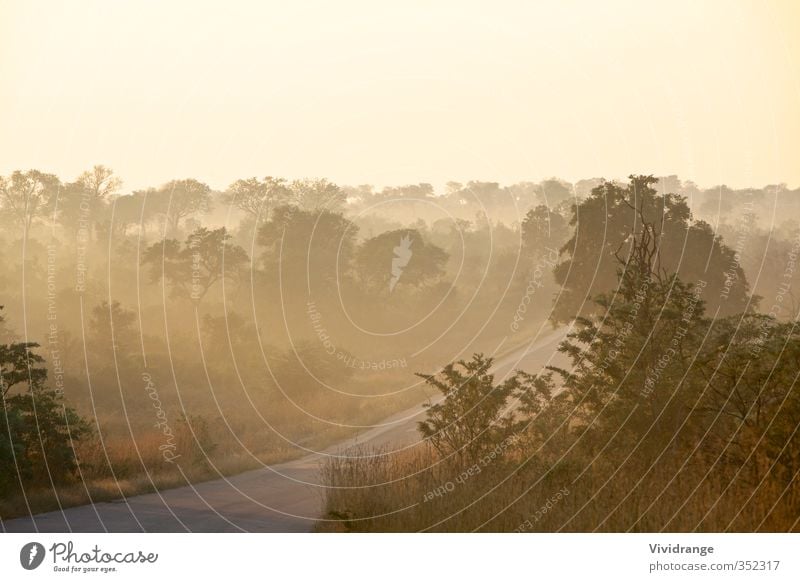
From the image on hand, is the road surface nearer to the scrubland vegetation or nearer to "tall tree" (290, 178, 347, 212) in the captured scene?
the scrubland vegetation

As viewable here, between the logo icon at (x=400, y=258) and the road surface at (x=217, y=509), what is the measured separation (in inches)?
1434

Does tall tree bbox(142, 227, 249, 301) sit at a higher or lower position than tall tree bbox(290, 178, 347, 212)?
lower

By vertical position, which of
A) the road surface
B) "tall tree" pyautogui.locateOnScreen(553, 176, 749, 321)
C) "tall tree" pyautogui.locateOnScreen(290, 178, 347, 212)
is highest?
"tall tree" pyautogui.locateOnScreen(290, 178, 347, 212)

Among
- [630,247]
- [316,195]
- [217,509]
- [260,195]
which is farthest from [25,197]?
[217,509]

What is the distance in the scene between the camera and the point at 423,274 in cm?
6750

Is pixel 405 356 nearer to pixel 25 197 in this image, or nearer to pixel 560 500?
pixel 25 197

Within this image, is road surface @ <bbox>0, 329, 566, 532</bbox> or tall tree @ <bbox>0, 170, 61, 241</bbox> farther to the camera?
tall tree @ <bbox>0, 170, 61, 241</bbox>
